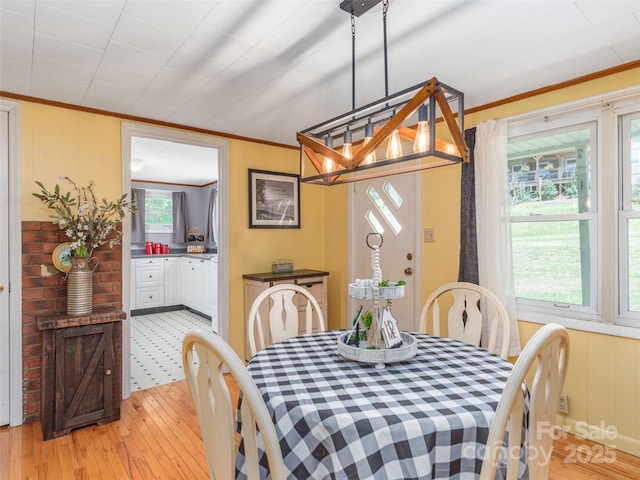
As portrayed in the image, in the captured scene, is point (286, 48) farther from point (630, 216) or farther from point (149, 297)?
point (149, 297)

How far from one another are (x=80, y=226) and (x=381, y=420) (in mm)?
2479

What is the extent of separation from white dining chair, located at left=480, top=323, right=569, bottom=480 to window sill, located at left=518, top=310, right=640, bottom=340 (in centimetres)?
144

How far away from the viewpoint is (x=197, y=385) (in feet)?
3.66

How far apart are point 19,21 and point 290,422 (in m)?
2.09

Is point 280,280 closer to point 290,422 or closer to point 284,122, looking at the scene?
point 284,122

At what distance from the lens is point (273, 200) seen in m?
3.87

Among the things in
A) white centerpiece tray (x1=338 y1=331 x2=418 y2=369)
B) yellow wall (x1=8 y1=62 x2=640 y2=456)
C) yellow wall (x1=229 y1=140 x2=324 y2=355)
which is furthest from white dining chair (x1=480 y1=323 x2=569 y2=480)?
yellow wall (x1=229 y1=140 x2=324 y2=355)

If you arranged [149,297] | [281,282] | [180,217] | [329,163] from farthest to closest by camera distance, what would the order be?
[180,217] < [149,297] < [281,282] < [329,163]

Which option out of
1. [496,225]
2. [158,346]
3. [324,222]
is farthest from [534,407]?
[158,346]

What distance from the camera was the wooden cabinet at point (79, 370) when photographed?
2379 millimetres

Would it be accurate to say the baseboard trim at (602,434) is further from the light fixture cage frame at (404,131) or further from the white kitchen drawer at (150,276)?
the white kitchen drawer at (150,276)

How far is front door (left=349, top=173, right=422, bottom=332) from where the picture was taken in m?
3.27

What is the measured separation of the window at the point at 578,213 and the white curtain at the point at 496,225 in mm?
121

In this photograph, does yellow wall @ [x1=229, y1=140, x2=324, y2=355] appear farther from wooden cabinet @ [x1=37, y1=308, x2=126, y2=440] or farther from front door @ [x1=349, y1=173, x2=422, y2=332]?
wooden cabinet @ [x1=37, y1=308, x2=126, y2=440]
